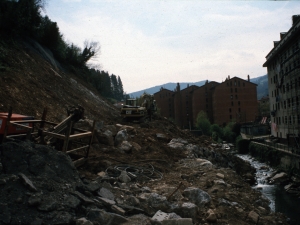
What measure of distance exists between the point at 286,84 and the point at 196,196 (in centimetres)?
3248

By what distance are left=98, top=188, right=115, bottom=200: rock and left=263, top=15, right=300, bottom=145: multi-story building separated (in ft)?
89.7

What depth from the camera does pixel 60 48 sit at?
28156mm

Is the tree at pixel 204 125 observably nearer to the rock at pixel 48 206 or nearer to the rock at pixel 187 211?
A: the rock at pixel 187 211

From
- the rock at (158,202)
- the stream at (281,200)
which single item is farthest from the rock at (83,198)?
the stream at (281,200)

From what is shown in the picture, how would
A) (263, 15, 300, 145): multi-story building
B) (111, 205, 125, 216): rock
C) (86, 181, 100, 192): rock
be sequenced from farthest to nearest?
1. (263, 15, 300, 145): multi-story building
2. (86, 181, 100, 192): rock
3. (111, 205, 125, 216): rock

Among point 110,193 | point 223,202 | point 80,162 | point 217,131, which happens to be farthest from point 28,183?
point 217,131

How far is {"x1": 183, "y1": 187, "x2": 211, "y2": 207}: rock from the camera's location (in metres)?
7.03

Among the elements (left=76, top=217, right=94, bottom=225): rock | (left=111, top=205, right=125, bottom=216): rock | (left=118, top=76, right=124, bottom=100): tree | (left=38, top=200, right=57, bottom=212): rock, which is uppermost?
(left=118, top=76, right=124, bottom=100): tree

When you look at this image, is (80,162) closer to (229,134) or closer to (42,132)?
(42,132)

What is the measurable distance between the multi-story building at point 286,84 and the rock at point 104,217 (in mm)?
28067

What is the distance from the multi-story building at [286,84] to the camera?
100ft

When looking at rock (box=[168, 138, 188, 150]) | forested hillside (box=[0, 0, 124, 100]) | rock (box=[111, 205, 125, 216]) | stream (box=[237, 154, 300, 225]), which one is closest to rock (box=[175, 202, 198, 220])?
rock (box=[111, 205, 125, 216])

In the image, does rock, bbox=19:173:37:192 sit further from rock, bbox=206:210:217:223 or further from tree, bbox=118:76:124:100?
tree, bbox=118:76:124:100

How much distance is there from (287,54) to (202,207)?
3344cm
